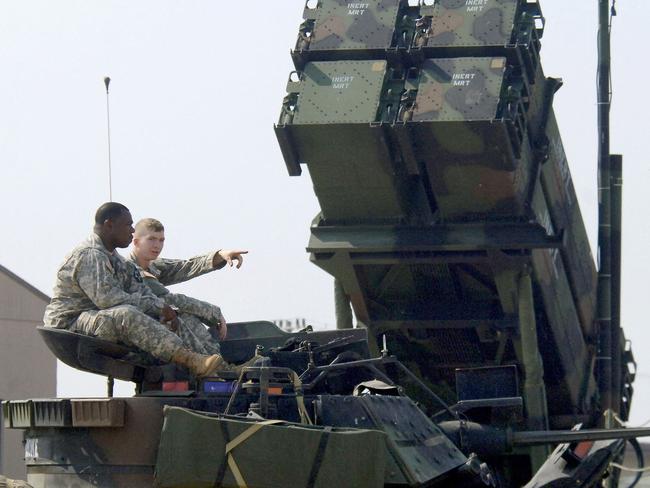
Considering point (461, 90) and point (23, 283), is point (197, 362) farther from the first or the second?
point (23, 283)

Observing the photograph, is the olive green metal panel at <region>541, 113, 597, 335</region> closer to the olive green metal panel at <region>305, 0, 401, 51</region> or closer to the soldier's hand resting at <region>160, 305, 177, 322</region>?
the olive green metal panel at <region>305, 0, 401, 51</region>

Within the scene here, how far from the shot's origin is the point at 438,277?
11.9 metres

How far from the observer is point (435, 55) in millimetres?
11180

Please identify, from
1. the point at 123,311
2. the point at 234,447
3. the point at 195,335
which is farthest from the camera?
the point at 195,335

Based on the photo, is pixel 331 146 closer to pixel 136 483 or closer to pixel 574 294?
pixel 574 294

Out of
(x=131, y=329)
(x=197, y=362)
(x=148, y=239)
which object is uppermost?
(x=148, y=239)

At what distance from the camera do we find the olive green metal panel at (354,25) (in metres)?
11.2

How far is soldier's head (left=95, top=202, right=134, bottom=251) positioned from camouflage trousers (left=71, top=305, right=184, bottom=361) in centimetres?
39

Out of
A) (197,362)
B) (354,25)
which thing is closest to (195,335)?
(197,362)

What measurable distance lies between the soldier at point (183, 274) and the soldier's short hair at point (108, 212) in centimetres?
44

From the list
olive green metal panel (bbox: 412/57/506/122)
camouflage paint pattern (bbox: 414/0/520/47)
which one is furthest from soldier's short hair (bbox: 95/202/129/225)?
camouflage paint pattern (bbox: 414/0/520/47)

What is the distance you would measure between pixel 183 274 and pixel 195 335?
0.77m

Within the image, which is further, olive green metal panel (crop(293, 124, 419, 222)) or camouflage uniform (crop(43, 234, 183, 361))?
olive green metal panel (crop(293, 124, 419, 222))

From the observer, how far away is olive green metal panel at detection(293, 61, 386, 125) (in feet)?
36.1
